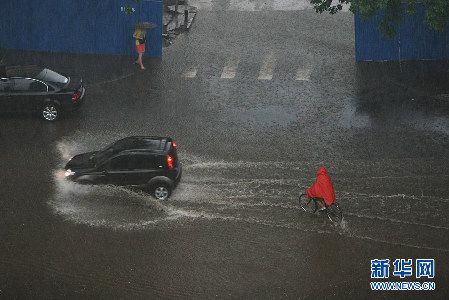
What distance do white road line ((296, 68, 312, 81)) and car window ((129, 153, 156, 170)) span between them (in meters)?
10.4

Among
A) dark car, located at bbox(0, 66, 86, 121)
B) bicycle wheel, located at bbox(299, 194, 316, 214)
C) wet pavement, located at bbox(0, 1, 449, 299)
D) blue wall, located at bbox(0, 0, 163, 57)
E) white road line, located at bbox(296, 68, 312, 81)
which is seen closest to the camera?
wet pavement, located at bbox(0, 1, 449, 299)

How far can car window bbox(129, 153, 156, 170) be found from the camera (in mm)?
17344

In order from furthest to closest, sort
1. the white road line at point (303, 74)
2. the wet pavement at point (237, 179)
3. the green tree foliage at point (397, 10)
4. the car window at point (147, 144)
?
the white road line at point (303, 74), the green tree foliage at point (397, 10), the car window at point (147, 144), the wet pavement at point (237, 179)

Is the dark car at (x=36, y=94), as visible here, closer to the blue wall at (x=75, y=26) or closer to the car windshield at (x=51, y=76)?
the car windshield at (x=51, y=76)

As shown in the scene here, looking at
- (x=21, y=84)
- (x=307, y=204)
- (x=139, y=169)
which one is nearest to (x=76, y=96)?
(x=21, y=84)

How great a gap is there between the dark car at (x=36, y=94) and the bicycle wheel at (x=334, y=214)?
10246 mm

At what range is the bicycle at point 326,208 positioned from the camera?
16500mm

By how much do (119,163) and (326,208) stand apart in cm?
586

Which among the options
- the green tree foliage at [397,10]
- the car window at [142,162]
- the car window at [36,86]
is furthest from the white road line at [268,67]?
the car window at [142,162]

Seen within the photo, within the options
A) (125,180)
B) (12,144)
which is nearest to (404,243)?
(125,180)

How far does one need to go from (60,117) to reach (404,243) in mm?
12836

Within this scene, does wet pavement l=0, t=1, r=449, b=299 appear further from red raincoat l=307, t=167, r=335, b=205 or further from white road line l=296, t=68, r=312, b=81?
red raincoat l=307, t=167, r=335, b=205

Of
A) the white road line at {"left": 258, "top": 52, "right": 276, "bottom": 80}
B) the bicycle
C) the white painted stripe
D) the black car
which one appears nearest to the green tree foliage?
the white road line at {"left": 258, "top": 52, "right": 276, "bottom": 80}

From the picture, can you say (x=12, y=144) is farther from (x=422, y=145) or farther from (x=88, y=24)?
(x=422, y=145)
